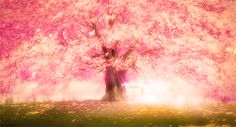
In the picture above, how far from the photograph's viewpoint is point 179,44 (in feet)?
37.1

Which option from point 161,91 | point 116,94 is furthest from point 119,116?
point 161,91

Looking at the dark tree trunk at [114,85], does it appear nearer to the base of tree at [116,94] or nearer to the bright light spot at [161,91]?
the base of tree at [116,94]

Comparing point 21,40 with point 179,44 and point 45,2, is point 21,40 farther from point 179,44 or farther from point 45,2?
point 179,44

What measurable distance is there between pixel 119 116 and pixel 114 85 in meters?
2.45

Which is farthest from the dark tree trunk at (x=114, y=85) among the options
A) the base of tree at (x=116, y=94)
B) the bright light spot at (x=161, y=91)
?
the bright light spot at (x=161, y=91)

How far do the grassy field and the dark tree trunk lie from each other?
48 cm

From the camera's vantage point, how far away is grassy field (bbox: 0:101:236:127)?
31.3ft

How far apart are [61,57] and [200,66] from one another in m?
4.08

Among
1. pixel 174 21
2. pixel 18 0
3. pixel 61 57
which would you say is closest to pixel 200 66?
pixel 174 21

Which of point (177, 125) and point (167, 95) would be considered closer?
point (177, 125)

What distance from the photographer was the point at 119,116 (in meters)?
10.4

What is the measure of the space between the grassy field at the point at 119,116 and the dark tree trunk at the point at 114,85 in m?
0.48

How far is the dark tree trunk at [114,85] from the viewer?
1274 cm

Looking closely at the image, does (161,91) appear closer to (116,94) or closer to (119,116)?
(116,94)
